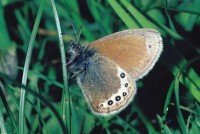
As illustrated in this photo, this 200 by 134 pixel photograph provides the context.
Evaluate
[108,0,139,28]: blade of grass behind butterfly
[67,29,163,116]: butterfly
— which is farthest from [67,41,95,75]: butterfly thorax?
[108,0,139,28]: blade of grass behind butterfly

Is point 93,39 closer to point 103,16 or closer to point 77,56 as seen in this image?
point 77,56

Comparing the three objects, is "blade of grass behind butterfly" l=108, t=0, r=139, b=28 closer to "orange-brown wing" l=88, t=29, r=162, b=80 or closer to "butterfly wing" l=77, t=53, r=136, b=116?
"orange-brown wing" l=88, t=29, r=162, b=80

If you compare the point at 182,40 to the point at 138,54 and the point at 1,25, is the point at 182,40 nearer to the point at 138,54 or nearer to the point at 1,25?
the point at 138,54

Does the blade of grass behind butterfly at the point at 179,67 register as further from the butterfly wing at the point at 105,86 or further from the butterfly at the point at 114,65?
the butterfly wing at the point at 105,86

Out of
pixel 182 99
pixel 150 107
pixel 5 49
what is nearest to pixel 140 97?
pixel 150 107

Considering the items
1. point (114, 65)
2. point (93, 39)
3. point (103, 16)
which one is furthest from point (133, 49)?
point (103, 16)


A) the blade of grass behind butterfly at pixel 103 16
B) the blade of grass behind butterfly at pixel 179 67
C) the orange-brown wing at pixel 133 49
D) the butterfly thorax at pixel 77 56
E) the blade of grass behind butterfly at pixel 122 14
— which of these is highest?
the blade of grass behind butterfly at pixel 103 16

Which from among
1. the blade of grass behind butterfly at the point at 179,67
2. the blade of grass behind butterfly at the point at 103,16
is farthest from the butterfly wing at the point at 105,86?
the blade of grass behind butterfly at the point at 103,16
